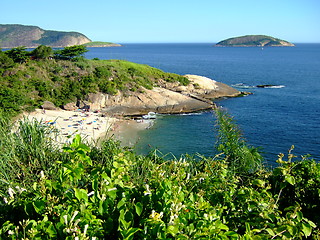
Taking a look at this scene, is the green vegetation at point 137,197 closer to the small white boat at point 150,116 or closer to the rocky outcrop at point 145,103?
the small white boat at point 150,116

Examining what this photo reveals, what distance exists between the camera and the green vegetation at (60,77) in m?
40.6

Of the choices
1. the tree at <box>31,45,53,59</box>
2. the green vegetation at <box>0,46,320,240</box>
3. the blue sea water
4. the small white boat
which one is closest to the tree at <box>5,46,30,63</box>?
the tree at <box>31,45,53,59</box>

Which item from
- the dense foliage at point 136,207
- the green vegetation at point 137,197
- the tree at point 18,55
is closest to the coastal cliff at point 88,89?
the tree at point 18,55

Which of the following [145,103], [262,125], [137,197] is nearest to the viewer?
[137,197]

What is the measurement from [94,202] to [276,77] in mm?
74812

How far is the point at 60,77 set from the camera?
45.8m

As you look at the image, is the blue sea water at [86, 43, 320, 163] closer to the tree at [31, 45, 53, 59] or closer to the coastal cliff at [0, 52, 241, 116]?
the coastal cliff at [0, 52, 241, 116]

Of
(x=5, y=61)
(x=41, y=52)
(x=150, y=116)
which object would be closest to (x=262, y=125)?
(x=150, y=116)

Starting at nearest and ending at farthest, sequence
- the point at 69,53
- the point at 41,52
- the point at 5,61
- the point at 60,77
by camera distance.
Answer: the point at 5,61
the point at 60,77
the point at 41,52
the point at 69,53

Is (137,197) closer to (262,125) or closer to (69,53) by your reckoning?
(262,125)

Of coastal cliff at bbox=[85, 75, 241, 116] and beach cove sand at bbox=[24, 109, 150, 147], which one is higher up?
coastal cliff at bbox=[85, 75, 241, 116]

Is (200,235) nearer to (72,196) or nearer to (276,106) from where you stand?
(72,196)

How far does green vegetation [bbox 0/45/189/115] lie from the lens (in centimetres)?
4063

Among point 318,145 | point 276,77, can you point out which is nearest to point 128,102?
point 318,145
